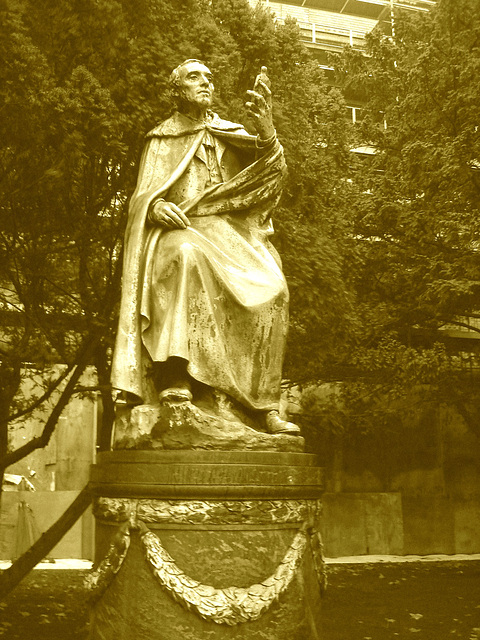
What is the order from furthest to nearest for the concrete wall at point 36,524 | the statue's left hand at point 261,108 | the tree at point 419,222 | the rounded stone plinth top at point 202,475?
the concrete wall at point 36,524
the tree at point 419,222
the statue's left hand at point 261,108
the rounded stone plinth top at point 202,475

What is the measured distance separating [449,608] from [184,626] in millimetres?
6952

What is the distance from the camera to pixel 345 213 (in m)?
12.0

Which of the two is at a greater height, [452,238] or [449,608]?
[452,238]

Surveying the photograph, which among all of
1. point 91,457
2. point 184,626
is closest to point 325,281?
point 184,626

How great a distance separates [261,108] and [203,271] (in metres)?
1.02

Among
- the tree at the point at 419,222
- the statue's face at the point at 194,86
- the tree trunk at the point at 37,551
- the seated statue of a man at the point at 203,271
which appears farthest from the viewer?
the tree at the point at 419,222

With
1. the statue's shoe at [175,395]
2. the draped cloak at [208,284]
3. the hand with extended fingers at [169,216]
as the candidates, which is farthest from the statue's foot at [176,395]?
the hand with extended fingers at [169,216]

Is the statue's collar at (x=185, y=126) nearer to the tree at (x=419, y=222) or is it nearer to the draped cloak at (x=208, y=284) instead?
the draped cloak at (x=208, y=284)

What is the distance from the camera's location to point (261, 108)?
4.93m

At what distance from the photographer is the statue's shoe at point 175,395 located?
4.38 meters

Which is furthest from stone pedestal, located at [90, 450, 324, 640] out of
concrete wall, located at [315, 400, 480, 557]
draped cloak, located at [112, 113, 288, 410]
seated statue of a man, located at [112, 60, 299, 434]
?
concrete wall, located at [315, 400, 480, 557]

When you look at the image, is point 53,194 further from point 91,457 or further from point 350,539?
point 350,539

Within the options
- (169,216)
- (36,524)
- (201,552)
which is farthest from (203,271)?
(36,524)

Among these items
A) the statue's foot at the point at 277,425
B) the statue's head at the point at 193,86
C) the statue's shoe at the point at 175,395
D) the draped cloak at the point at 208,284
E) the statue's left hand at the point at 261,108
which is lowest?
the statue's foot at the point at 277,425
